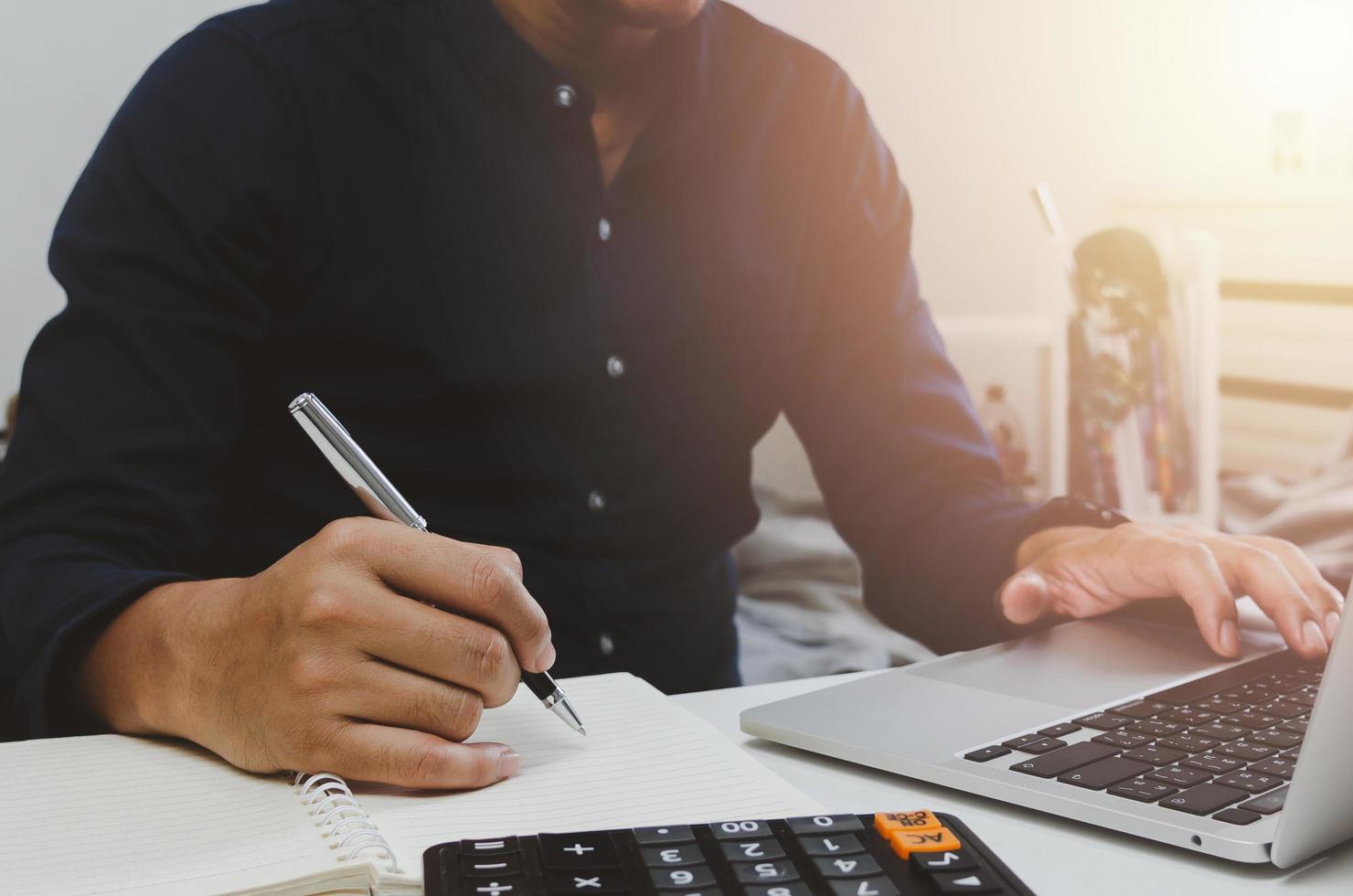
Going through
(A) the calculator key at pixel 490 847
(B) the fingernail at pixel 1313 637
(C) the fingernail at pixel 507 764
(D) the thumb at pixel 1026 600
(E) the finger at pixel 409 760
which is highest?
(A) the calculator key at pixel 490 847

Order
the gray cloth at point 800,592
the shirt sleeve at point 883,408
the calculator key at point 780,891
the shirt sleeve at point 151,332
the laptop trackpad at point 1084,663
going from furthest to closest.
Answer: the gray cloth at point 800,592, the shirt sleeve at point 883,408, the shirt sleeve at point 151,332, the laptop trackpad at point 1084,663, the calculator key at point 780,891

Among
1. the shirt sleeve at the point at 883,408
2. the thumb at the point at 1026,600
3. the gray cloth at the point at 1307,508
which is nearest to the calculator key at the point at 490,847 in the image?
the thumb at the point at 1026,600

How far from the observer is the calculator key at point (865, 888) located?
0.34 m

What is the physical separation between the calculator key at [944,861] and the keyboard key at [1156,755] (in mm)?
128

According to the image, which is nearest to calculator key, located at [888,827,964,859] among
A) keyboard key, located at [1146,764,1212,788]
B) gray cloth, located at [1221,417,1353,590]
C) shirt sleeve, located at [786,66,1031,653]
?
keyboard key, located at [1146,764,1212,788]

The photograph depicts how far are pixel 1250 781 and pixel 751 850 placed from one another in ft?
0.63

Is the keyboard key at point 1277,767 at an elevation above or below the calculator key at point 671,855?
below

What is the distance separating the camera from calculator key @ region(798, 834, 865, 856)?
0.36m

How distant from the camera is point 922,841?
370 mm

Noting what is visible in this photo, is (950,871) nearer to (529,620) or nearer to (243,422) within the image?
(529,620)

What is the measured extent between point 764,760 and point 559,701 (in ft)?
0.29

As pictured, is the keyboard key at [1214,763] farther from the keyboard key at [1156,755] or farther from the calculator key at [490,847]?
the calculator key at [490,847]

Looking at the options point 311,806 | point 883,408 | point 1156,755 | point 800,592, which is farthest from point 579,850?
point 800,592

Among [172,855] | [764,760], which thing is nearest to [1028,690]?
[764,760]
